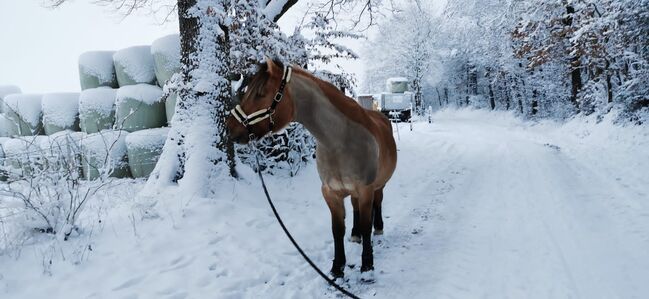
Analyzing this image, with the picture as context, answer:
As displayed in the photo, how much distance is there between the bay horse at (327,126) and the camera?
2.70m

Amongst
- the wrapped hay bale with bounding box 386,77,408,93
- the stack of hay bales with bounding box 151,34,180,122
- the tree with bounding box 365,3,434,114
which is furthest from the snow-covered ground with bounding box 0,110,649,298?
the tree with bounding box 365,3,434,114

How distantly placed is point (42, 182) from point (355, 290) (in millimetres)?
3262

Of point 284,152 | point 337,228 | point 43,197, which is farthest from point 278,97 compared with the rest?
point 284,152

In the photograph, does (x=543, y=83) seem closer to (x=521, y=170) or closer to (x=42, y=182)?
(x=521, y=170)

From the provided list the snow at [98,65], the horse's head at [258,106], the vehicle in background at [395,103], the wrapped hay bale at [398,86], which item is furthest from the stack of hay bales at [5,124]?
the wrapped hay bale at [398,86]

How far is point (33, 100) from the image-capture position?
9.59 metres

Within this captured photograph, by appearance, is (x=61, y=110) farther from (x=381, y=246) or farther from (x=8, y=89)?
(x=381, y=246)

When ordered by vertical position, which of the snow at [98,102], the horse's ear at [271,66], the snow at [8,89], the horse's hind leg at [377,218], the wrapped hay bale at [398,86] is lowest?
Result: the horse's hind leg at [377,218]

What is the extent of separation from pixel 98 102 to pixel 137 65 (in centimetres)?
129

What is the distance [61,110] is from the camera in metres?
9.21

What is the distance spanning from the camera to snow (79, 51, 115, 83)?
8.80 m

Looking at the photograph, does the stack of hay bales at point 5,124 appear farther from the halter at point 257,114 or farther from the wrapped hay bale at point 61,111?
the halter at point 257,114

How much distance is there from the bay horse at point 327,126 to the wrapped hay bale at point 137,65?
6698 millimetres

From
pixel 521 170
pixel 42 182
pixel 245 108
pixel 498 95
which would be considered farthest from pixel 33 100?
pixel 498 95
